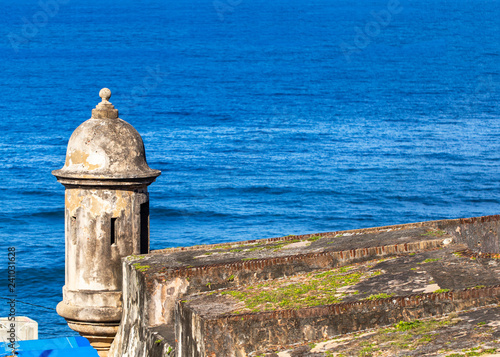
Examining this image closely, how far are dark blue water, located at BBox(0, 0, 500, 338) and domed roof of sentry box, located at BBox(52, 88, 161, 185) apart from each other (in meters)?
20.0

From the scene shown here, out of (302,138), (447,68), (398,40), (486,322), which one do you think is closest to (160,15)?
(398,40)

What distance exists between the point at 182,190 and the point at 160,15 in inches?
→ 3215

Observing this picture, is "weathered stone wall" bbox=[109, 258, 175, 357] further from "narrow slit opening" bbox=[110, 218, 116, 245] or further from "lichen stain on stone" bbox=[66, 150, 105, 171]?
"lichen stain on stone" bbox=[66, 150, 105, 171]

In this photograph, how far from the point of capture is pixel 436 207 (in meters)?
47.8

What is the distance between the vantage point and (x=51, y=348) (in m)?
13.9

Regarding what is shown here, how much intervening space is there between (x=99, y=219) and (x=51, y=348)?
8.11 m

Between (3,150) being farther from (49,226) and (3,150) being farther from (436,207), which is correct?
(436,207)

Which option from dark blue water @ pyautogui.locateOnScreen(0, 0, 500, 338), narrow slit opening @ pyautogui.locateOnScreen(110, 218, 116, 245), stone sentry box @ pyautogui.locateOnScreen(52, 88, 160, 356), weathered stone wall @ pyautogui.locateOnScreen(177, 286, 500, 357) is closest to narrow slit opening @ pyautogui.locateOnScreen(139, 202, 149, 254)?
stone sentry box @ pyautogui.locateOnScreen(52, 88, 160, 356)

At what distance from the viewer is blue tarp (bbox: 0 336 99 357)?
12.8 meters

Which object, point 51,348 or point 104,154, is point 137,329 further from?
point 51,348

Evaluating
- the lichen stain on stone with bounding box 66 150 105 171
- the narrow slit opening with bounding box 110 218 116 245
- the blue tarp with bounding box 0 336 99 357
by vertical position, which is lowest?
the blue tarp with bounding box 0 336 99 357

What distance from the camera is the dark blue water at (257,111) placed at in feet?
142

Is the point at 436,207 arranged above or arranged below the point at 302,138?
below

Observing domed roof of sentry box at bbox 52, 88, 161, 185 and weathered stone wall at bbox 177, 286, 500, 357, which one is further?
domed roof of sentry box at bbox 52, 88, 161, 185
